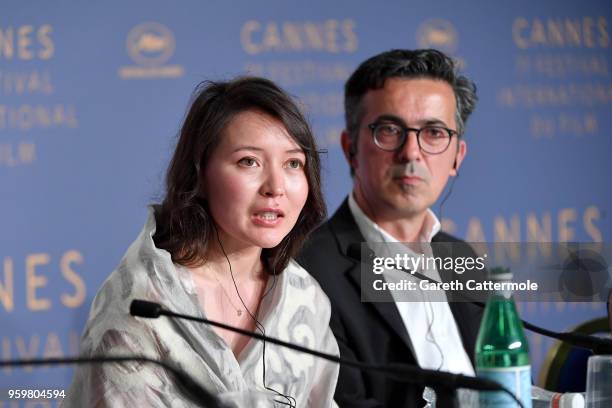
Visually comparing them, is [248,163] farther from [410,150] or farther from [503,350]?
[410,150]

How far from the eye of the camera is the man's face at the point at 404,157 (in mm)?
2090

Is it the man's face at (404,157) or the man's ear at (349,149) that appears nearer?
the man's face at (404,157)

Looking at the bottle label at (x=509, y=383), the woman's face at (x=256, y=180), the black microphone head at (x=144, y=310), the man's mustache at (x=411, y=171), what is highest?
the man's mustache at (x=411, y=171)

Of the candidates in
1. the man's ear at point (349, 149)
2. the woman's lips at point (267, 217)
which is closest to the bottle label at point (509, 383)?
the woman's lips at point (267, 217)

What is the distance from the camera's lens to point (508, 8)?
2926 mm

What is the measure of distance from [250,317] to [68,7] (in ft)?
5.19

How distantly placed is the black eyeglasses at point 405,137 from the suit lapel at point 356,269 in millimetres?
185

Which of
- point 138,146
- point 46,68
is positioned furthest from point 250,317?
point 46,68

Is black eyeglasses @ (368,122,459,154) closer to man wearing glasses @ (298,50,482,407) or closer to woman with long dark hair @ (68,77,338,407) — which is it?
man wearing glasses @ (298,50,482,407)

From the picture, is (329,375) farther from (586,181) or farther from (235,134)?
(586,181)

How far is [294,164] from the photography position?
1.51m

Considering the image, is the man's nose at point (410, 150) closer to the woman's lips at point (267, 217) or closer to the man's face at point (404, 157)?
the man's face at point (404, 157)

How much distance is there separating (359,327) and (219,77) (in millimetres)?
1137

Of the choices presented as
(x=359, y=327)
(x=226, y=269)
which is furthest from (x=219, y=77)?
(x=226, y=269)
